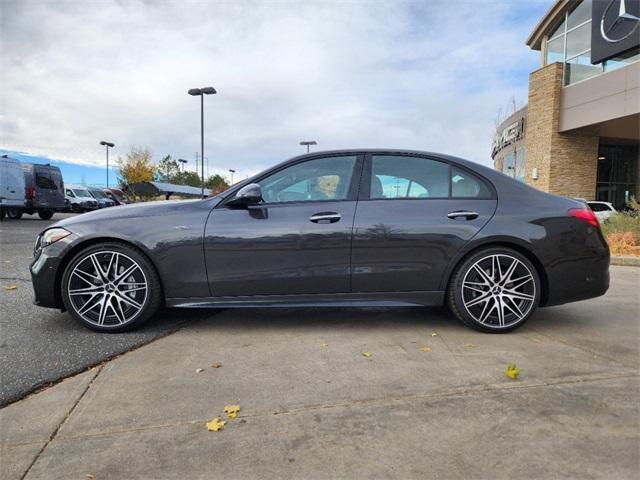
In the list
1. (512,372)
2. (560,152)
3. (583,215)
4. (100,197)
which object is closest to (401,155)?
(583,215)

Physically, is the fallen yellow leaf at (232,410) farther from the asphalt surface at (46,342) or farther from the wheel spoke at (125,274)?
the wheel spoke at (125,274)

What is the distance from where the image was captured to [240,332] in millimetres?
3811

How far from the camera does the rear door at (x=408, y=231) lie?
371 cm

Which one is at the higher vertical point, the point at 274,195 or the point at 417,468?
Answer: the point at 274,195

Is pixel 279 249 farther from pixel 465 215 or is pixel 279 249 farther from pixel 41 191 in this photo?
pixel 41 191

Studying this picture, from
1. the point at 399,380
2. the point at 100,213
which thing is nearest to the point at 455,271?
the point at 399,380

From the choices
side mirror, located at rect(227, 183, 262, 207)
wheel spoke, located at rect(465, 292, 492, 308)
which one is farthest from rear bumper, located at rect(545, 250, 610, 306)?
side mirror, located at rect(227, 183, 262, 207)

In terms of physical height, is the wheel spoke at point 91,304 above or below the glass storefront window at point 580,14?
below

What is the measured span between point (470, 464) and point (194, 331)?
2.47 meters

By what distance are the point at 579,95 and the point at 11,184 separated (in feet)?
75.6

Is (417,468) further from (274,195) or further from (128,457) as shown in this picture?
(274,195)

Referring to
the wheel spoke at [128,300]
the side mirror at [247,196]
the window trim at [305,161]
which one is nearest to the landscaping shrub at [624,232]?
the window trim at [305,161]

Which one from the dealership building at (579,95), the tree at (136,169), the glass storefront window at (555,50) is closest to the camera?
the dealership building at (579,95)

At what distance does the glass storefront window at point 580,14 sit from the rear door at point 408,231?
21.8 meters
